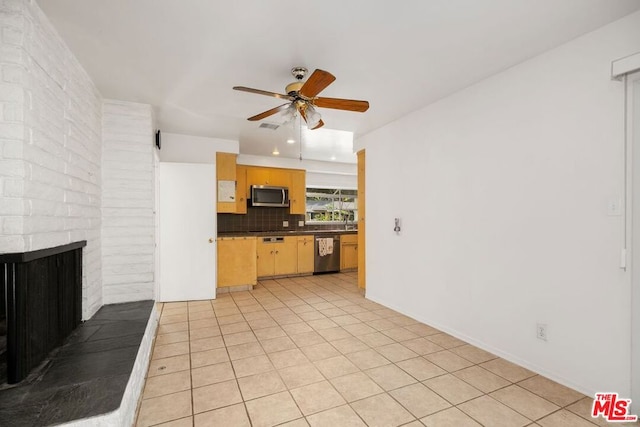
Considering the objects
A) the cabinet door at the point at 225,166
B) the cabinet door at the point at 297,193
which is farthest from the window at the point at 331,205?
the cabinet door at the point at 225,166

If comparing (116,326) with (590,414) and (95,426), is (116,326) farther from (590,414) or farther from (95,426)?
(590,414)

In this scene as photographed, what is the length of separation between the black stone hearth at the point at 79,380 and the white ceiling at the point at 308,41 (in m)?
2.16

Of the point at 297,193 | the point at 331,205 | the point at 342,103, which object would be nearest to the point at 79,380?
the point at 342,103

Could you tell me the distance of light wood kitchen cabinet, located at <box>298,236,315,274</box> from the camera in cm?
605

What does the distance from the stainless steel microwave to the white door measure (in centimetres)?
147

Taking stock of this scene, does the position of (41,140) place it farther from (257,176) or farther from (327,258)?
(327,258)

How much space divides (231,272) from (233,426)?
3.35 metres

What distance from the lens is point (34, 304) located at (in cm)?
178

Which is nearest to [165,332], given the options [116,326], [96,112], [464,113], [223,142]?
[116,326]

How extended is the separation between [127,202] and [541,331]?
3955 millimetres

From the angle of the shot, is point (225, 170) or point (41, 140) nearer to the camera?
point (41, 140)

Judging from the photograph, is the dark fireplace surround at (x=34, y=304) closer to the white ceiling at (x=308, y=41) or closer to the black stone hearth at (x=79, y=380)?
the black stone hearth at (x=79, y=380)

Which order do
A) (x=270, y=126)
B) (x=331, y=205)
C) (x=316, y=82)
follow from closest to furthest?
(x=316, y=82), (x=270, y=126), (x=331, y=205)

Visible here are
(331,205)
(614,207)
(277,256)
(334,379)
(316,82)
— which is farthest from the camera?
(331,205)
